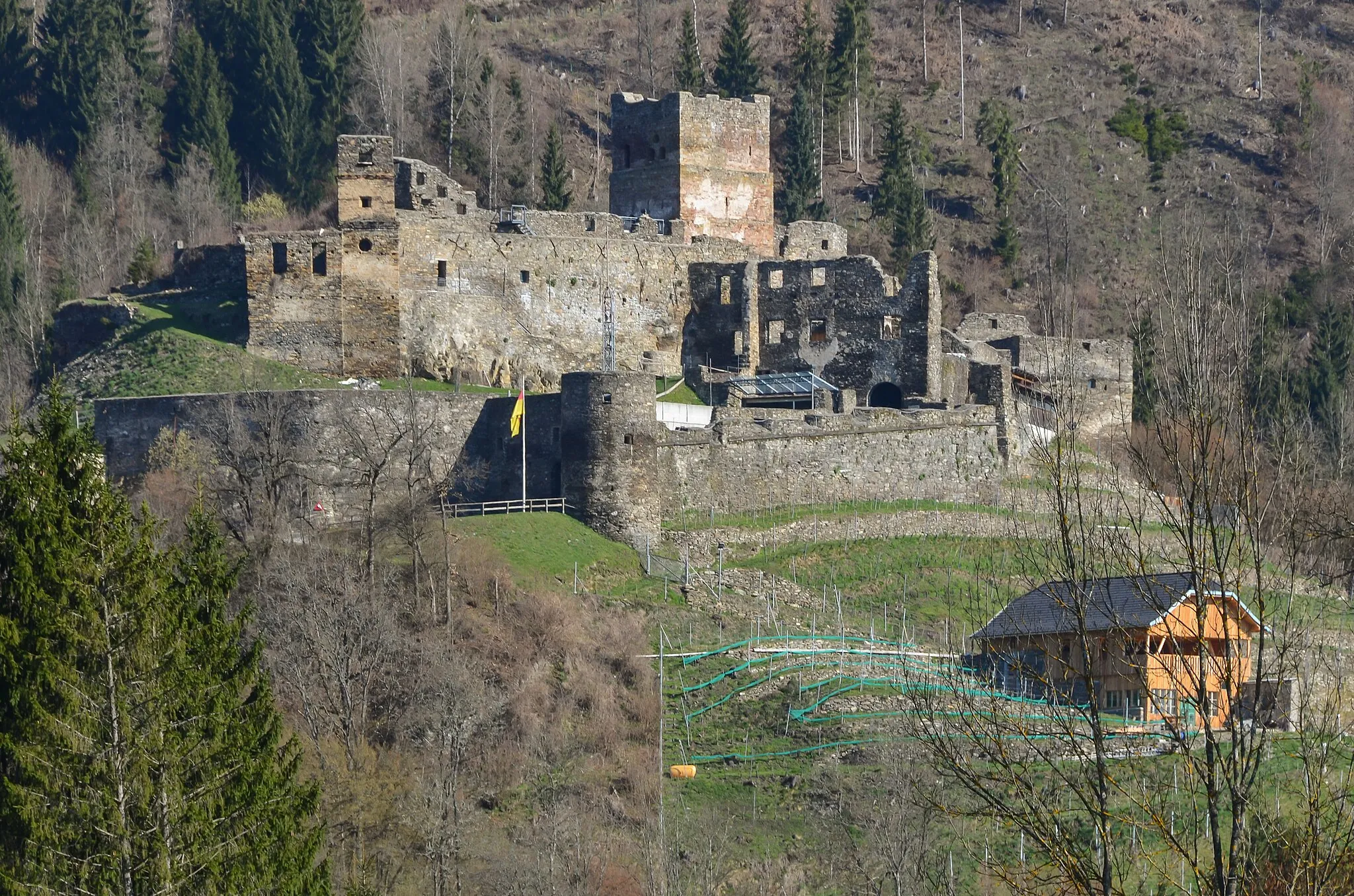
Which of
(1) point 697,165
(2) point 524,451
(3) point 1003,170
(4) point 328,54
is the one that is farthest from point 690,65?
(2) point 524,451

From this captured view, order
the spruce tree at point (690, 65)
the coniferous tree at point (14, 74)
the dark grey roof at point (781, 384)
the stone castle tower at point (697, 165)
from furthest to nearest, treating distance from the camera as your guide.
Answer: the coniferous tree at point (14, 74) → the spruce tree at point (690, 65) → the stone castle tower at point (697, 165) → the dark grey roof at point (781, 384)

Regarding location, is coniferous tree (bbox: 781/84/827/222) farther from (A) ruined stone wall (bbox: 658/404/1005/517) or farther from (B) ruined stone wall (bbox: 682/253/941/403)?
(A) ruined stone wall (bbox: 658/404/1005/517)

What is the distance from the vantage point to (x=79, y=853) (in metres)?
26.9

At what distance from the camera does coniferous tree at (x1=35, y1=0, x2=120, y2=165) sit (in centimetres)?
8906

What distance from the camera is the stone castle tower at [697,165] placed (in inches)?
2717

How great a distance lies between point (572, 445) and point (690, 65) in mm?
37367

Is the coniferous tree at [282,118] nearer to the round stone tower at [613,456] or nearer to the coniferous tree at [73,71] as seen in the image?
the coniferous tree at [73,71]

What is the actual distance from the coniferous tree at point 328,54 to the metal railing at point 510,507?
33.0m

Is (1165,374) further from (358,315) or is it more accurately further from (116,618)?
(358,315)

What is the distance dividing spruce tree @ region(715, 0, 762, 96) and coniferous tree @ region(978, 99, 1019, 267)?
9.58m

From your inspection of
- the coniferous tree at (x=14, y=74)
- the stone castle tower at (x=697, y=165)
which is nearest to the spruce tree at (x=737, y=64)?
the stone castle tower at (x=697, y=165)

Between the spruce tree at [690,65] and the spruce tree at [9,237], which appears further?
the spruce tree at [690,65]

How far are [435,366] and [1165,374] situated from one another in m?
41.1

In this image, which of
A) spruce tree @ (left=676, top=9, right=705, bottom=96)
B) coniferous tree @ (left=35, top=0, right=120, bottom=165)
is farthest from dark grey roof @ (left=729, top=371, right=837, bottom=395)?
coniferous tree @ (left=35, top=0, right=120, bottom=165)
